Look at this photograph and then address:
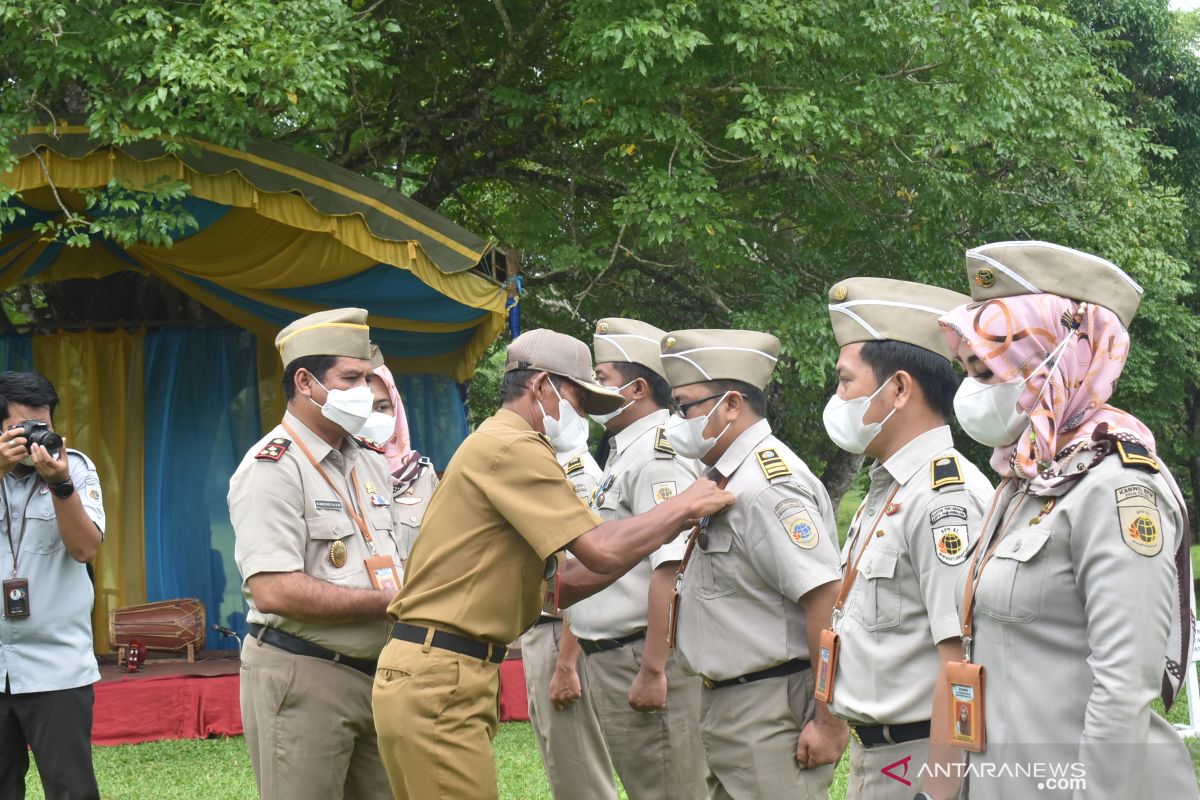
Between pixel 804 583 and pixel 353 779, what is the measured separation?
166cm

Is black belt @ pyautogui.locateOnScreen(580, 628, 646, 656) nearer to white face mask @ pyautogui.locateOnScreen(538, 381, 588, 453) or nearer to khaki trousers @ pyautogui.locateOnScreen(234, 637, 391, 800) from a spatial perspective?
white face mask @ pyautogui.locateOnScreen(538, 381, 588, 453)

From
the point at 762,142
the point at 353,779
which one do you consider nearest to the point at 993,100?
the point at 762,142

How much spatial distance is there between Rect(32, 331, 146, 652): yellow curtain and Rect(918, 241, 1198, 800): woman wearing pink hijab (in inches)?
362

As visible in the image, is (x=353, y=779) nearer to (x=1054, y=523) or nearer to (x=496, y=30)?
(x=1054, y=523)

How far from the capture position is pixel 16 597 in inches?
177

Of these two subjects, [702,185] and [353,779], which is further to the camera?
[702,185]

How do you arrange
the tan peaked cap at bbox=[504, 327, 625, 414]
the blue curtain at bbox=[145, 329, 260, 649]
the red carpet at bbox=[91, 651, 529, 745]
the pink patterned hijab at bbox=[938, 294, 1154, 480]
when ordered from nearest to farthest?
the pink patterned hijab at bbox=[938, 294, 1154, 480]
the tan peaked cap at bbox=[504, 327, 625, 414]
the red carpet at bbox=[91, 651, 529, 745]
the blue curtain at bbox=[145, 329, 260, 649]

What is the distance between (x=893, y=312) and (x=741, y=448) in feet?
2.73

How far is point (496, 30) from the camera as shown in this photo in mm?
11070

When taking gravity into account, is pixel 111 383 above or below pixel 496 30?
below

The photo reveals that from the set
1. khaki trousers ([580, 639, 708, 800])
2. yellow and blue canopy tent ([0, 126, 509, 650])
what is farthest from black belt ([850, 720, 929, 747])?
yellow and blue canopy tent ([0, 126, 509, 650])

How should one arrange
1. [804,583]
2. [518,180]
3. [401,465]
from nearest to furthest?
[804,583] < [401,465] < [518,180]

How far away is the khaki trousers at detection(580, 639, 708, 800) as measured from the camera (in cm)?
462

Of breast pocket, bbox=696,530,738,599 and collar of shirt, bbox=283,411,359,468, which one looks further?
collar of shirt, bbox=283,411,359,468
